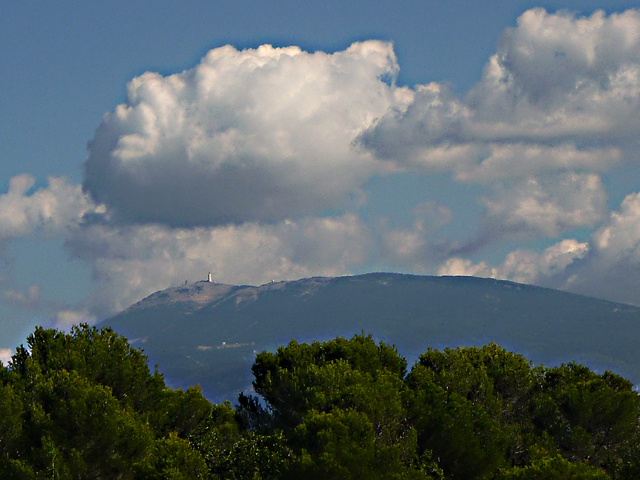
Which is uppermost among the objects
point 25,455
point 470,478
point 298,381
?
point 298,381

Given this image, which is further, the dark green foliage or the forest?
the forest

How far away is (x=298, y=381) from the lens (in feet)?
184

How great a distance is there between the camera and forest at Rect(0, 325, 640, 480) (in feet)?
155

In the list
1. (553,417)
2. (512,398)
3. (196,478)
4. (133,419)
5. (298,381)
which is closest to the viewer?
(196,478)

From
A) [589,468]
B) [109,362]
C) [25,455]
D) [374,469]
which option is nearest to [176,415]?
[109,362]

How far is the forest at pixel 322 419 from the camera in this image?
47.3 meters

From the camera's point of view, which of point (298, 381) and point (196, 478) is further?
point (298, 381)

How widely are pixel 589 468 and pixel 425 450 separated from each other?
1090 cm

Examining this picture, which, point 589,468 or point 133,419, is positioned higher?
point 133,419

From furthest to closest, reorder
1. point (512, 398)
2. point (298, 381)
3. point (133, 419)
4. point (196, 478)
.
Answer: point (512, 398) → point (298, 381) → point (133, 419) → point (196, 478)

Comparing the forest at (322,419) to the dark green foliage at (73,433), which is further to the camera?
the forest at (322,419)

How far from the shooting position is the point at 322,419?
1897 inches

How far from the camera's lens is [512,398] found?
210 ft

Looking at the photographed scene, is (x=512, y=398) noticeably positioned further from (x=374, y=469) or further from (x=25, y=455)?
(x=25, y=455)
